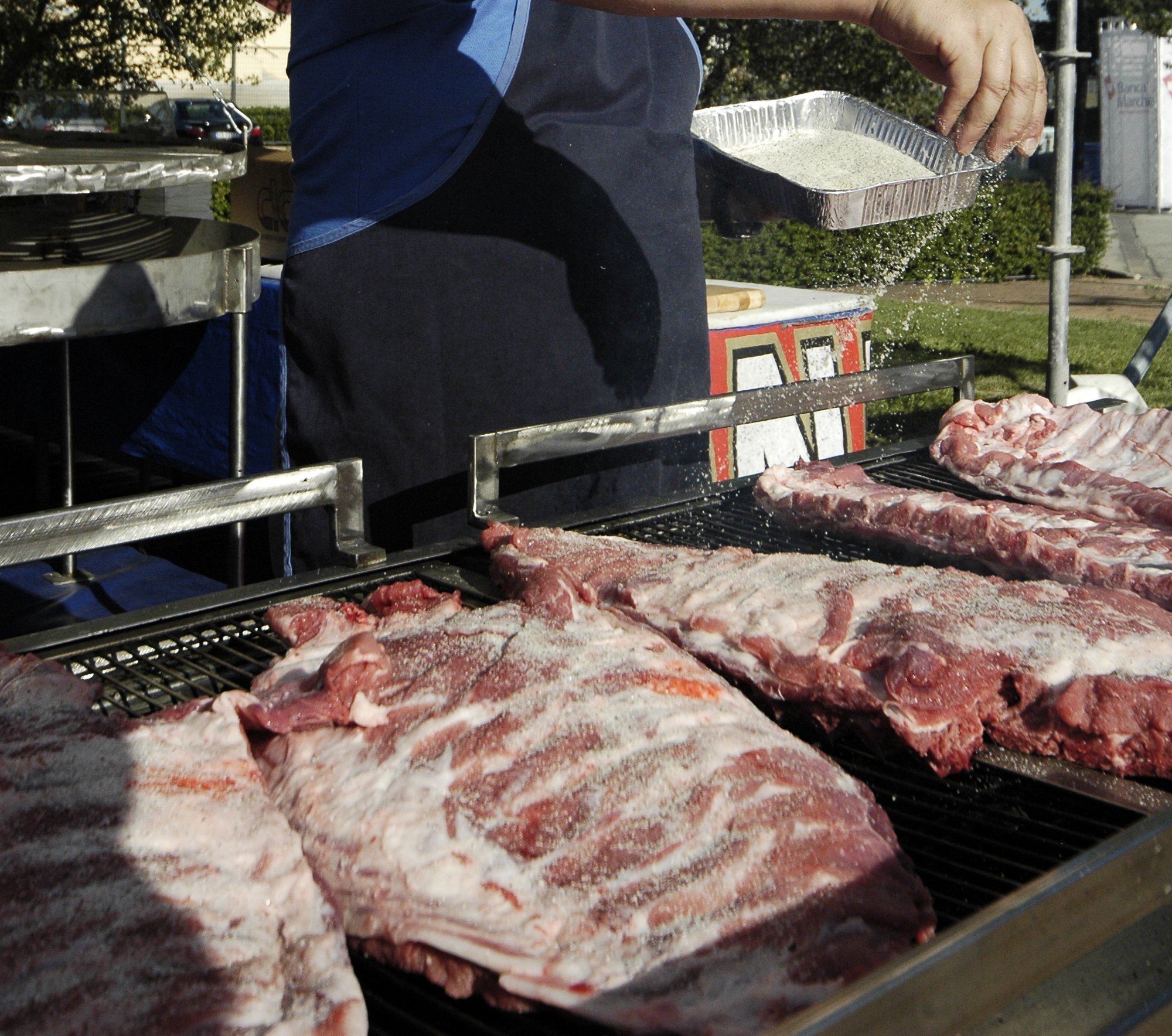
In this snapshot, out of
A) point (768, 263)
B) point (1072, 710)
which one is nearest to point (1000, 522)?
point (1072, 710)

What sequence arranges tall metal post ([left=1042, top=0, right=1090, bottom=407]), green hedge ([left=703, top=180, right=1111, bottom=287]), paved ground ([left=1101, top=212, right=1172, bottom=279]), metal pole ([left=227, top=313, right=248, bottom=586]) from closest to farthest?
metal pole ([left=227, top=313, right=248, bottom=586]) → tall metal post ([left=1042, top=0, right=1090, bottom=407]) → green hedge ([left=703, top=180, right=1111, bottom=287]) → paved ground ([left=1101, top=212, right=1172, bottom=279])

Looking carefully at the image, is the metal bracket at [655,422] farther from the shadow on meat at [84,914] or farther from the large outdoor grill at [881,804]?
the shadow on meat at [84,914]

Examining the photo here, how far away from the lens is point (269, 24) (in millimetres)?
16375

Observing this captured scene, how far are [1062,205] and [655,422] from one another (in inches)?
138

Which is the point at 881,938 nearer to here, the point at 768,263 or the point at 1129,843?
the point at 1129,843

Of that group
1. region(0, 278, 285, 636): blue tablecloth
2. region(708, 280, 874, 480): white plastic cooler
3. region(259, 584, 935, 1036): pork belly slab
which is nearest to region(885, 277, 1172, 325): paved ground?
region(708, 280, 874, 480): white plastic cooler

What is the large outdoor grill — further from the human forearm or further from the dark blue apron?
the human forearm

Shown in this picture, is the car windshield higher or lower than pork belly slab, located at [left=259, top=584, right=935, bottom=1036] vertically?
higher

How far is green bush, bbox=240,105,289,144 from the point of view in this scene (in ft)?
77.9

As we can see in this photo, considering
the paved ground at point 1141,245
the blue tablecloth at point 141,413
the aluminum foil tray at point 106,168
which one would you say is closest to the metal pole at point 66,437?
the blue tablecloth at point 141,413

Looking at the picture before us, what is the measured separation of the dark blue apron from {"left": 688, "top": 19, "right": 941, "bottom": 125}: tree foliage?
11.7 metres

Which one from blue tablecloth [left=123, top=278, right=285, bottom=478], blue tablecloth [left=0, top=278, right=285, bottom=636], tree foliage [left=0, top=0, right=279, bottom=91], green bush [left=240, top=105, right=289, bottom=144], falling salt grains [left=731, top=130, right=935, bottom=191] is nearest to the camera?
falling salt grains [left=731, top=130, right=935, bottom=191]

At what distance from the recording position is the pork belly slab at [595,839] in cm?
118

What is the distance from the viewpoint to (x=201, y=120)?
18812mm
